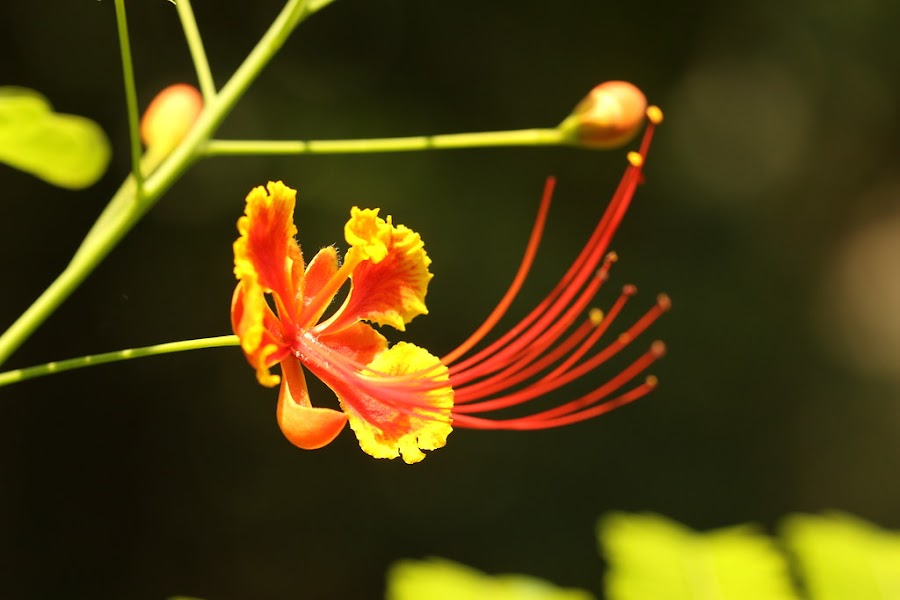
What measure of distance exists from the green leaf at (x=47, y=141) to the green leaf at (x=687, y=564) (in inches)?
40.5

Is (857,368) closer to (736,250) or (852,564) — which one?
(736,250)

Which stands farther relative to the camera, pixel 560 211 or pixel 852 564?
pixel 560 211

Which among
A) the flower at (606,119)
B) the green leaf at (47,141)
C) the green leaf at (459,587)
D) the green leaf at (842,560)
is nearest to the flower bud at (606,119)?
the flower at (606,119)

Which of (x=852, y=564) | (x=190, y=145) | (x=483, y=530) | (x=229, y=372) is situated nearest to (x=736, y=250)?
(x=483, y=530)

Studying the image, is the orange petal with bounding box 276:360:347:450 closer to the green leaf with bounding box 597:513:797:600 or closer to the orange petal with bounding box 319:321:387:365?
the orange petal with bounding box 319:321:387:365

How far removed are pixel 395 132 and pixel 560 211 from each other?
988 mm

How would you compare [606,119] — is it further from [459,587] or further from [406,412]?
[459,587]

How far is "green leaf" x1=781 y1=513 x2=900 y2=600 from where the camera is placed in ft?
6.06

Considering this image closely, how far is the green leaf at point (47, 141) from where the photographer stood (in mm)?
1075

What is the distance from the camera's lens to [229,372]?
424 cm

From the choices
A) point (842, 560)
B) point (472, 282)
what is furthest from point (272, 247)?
point (472, 282)

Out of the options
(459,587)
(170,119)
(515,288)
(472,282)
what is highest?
A: (472,282)

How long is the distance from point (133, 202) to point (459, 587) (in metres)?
0.82

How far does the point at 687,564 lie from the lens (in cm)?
182
